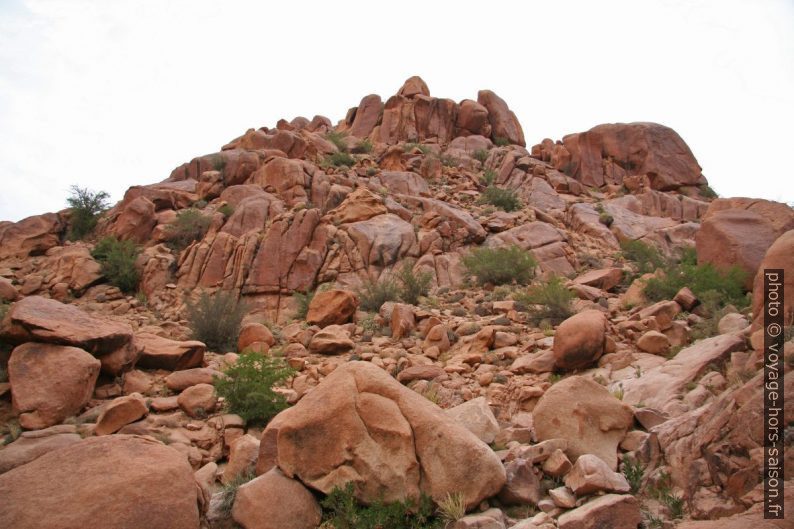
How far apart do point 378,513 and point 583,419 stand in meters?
2.24

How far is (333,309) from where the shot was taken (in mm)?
11344

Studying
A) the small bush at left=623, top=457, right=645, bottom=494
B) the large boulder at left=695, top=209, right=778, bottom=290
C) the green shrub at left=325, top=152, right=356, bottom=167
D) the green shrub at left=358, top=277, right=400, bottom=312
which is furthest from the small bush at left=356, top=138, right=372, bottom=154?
the small bush at left=623, top=457, right=645, bottom=494

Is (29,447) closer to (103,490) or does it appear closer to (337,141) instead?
(103,490)

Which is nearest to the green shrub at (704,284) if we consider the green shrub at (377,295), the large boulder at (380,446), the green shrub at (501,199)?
the green shrub at (377,295)

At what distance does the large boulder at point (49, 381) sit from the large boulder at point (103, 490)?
2.44 meters

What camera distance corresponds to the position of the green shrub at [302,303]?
43.1 ft

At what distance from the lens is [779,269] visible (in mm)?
5570

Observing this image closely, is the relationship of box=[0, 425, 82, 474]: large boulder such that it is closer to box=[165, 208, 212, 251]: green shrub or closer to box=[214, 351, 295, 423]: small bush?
box=[214, 351, 295, 423]: small bush

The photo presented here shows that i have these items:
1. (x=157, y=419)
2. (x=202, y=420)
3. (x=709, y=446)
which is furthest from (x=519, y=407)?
(x=157, y=419)

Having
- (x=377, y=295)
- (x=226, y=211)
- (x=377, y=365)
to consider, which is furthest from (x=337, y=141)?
(x=377, y=365)

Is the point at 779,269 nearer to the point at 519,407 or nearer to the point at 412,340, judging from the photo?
the point at 519,407

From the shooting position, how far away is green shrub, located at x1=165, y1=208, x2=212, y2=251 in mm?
16844

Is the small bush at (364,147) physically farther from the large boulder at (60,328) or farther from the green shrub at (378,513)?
the green shrub at (378,513)

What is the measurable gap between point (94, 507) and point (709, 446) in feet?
15.5
